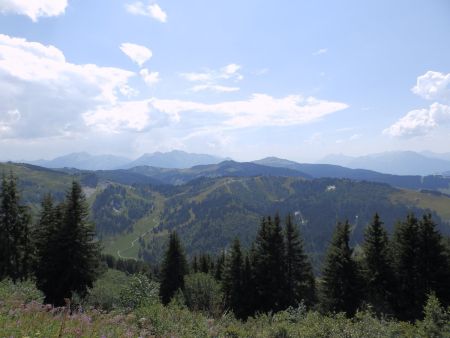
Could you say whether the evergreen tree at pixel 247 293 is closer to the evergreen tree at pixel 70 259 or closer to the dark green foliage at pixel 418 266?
the dark green foliage at pixel 418 266

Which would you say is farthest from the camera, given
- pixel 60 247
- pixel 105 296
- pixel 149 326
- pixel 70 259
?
pixel 105 296

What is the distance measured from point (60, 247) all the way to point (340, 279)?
29.5 m

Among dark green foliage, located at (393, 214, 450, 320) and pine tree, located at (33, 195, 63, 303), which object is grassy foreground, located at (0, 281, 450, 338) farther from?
dark green foliage, located at (393, 214, 450, 320)

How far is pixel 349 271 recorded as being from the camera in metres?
39.9

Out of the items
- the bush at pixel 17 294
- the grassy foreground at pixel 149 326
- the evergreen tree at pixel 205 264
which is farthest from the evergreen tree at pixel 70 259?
the evergreen tree at pixel 205 264

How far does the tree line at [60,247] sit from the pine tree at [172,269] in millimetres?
18992

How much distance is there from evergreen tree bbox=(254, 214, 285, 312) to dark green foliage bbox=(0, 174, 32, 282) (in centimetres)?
2771

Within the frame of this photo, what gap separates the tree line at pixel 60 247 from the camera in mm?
34250

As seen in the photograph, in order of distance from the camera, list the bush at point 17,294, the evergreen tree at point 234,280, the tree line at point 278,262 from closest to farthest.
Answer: the bush at point 17,294 < the tree line at point 278,262 < the evergreen tree at point 234,280

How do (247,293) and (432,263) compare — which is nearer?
(432,263)

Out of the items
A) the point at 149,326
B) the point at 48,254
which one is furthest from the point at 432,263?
the point at 48,254

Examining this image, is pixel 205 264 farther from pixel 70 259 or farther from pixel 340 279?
→ pixel 70 259

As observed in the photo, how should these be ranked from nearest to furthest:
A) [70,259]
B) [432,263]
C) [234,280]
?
[70,259], [432,263], [234,280]

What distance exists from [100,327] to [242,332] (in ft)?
18.4
